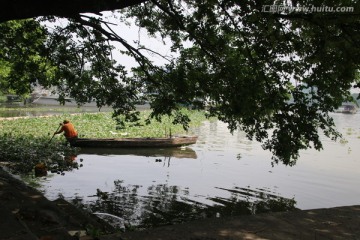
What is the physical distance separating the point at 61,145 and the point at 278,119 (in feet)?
47.3

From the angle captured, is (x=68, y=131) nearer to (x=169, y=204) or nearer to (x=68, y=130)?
(x=68, y=130)

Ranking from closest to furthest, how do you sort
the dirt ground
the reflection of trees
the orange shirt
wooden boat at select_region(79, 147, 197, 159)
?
the dirt ground
the reflection of trees
the orange shirt
wooden boat at select_region(79, 147, 197, 159)

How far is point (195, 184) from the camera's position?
14352 mm

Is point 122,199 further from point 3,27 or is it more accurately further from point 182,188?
point 3,27

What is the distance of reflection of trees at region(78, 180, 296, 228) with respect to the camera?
9.84 m

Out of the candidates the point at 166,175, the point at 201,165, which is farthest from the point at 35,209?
the point at 201,165

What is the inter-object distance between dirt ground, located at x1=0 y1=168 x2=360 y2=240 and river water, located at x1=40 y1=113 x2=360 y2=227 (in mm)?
3899

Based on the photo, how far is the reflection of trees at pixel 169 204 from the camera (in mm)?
9836

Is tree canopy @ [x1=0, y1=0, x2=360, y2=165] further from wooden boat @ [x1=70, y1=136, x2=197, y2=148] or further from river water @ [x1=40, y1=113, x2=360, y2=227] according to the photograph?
wooden boat @ [x1=70, y1=136, x2=197, y2=148]

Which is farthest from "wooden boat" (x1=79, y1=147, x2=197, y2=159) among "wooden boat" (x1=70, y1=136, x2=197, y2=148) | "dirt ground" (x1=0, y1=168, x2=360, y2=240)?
"dirt ground" (x1=0, y1=168, x2=360, y2=240)

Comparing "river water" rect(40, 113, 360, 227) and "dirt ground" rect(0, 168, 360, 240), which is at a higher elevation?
"dirt ground" rect(0, 168, 360, 240)

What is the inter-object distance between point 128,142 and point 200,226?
17830 millimetres

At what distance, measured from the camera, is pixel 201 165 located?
18.8m

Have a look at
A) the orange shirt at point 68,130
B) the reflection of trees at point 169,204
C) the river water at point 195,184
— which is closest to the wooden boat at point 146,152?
the river water at point 195,184
